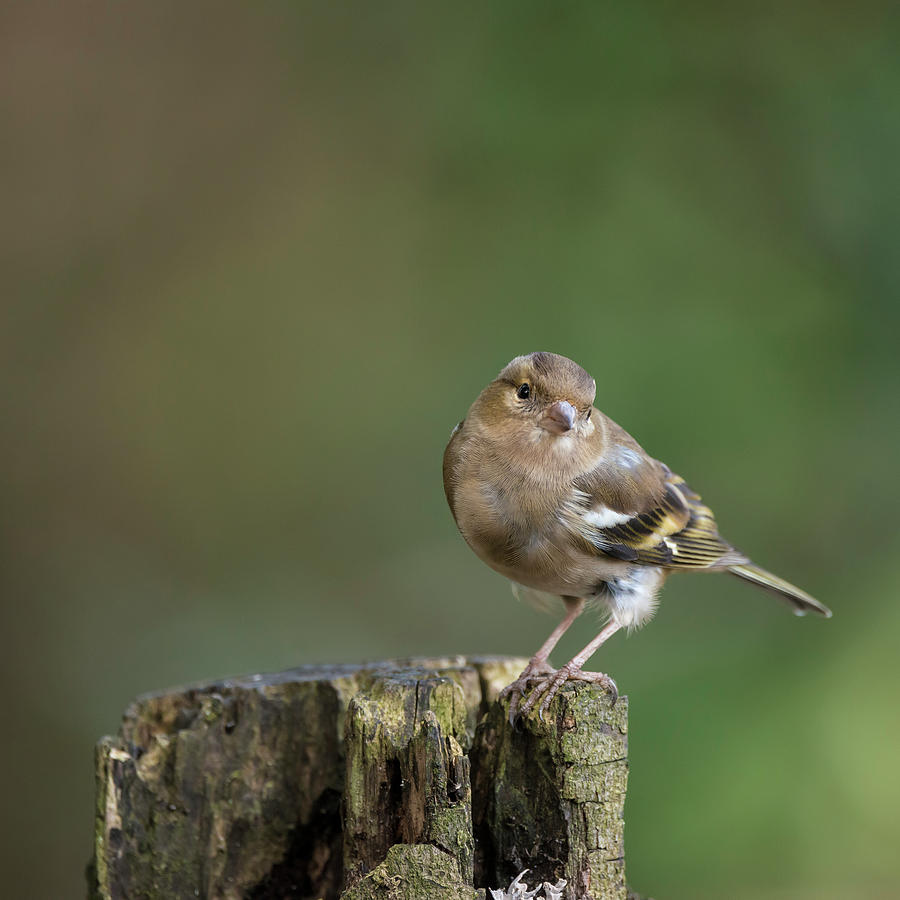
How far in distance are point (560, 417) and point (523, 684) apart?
987 mm

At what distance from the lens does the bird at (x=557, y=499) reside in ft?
12.7

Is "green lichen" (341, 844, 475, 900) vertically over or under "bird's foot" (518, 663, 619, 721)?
under

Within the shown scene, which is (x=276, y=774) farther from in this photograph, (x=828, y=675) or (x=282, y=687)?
(x=828, y=675)

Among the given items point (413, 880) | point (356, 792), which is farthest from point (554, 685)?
point (413, 880)

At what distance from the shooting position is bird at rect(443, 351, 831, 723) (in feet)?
12.7

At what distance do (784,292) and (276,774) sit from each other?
15.1 ft

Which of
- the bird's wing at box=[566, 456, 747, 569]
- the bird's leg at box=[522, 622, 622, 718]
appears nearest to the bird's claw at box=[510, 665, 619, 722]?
the bird's leg at box=[522, 622, 622, 718]

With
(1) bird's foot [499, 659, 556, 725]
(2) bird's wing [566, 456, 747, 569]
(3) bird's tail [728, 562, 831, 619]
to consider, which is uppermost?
(2) bird's wing [566, 456, 747, 569]

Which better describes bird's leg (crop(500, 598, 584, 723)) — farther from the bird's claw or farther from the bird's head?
the bird's head

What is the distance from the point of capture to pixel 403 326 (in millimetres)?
7492

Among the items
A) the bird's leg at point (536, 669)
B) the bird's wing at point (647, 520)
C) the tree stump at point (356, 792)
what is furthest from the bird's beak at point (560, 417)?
the tree stump at point (356, 792)

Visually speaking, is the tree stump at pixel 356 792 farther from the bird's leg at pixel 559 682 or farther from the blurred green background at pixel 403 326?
the blurred green background at pixel 403 326

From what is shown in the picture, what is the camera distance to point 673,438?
6.47m

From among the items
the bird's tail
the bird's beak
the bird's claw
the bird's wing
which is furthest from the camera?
the bird's tail
